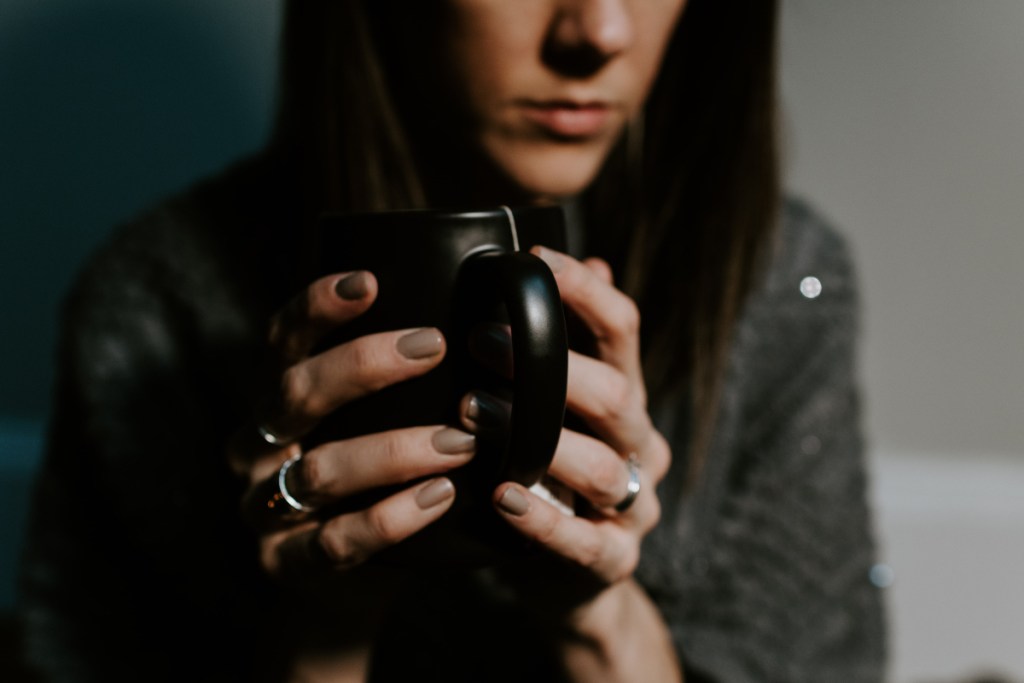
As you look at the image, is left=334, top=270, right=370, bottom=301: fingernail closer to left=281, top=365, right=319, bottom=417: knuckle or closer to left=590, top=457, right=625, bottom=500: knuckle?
left=281, top=365, right=319, bottom=417: knuckle

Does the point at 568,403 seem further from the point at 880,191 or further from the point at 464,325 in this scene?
the point at 880,191

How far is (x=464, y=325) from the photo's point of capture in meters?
0.49

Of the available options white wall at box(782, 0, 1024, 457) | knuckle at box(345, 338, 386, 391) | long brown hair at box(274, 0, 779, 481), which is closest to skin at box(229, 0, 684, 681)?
knuckle at box(345, 338, 386, 391)

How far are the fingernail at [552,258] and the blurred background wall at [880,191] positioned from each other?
86cm

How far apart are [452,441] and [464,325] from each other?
60mm

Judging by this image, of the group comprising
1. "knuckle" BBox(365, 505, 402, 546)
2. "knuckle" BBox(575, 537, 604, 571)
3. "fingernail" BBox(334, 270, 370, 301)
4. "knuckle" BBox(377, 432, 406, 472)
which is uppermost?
"fingernail" BBox(334, 270, 370, 301)

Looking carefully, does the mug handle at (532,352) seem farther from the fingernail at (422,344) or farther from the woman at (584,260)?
the woman at (584,260)

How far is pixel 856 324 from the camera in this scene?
105 centimetres

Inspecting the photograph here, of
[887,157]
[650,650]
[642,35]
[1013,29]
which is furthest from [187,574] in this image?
[1013,29]

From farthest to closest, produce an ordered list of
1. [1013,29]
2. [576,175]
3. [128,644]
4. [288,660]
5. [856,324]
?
[1013,29], [856,324], [128,644], [576,175], [288,660]

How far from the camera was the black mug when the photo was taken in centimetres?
44

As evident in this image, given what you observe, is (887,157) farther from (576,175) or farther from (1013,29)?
(576,175)

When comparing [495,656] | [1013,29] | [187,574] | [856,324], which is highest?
[1013,29]

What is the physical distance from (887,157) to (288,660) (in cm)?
106
